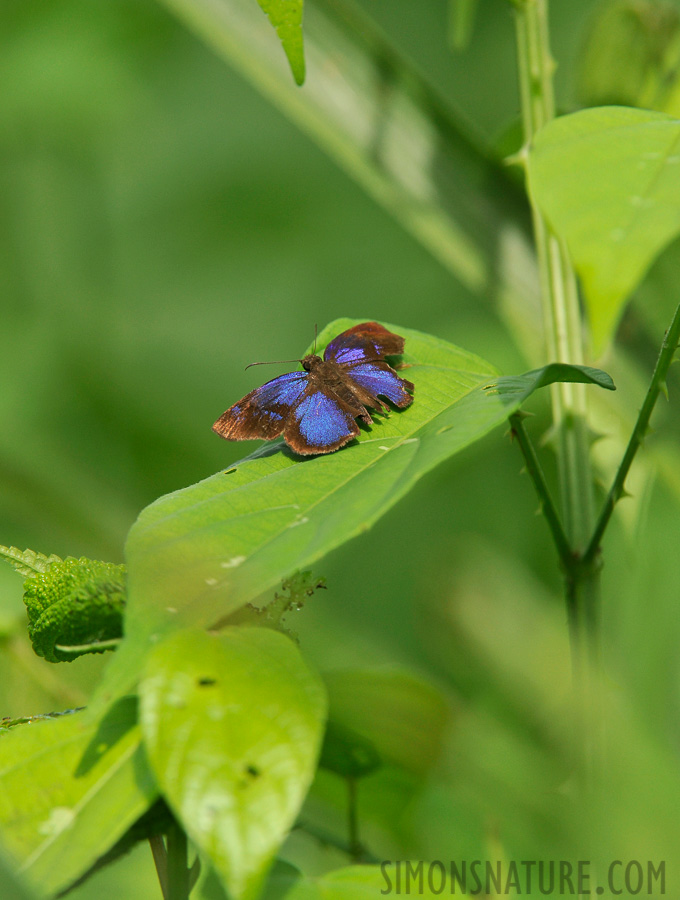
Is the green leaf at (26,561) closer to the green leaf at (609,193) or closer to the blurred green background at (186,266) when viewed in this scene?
the green leaf at (609,193)

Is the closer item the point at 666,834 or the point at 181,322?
the point at 666,834

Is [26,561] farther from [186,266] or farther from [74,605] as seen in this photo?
[186,266]

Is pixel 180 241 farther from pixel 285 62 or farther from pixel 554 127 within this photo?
pixel 554 127

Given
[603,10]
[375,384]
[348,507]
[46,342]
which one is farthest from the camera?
[46,342]

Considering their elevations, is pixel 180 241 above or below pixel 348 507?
below

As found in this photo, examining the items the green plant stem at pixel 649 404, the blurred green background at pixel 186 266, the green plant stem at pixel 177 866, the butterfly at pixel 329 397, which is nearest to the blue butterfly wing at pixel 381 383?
the butterfly at pixel 329 397

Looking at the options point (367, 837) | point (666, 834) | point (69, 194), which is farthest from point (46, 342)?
point (666, 834)
